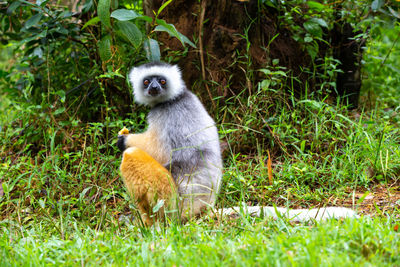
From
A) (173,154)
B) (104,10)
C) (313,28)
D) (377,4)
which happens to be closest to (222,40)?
(313,28)

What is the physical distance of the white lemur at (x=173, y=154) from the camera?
3.68m

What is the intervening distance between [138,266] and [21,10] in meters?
4.52

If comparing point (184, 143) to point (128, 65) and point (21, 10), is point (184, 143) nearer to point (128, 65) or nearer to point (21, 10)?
point (128, 65)

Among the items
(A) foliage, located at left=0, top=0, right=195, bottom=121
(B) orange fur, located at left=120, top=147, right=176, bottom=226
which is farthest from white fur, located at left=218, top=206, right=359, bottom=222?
(A) foliage, located at left=0, top=0, right=195, bottom=121

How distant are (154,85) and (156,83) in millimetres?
37

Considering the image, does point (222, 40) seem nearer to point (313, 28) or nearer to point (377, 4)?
point (313, 28)

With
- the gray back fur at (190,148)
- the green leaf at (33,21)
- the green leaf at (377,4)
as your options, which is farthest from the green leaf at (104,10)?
the green leaf at (377,4)

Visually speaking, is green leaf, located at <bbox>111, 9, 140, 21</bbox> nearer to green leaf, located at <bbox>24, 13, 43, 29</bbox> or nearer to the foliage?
the foliage

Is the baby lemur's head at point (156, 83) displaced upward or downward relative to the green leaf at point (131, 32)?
downward

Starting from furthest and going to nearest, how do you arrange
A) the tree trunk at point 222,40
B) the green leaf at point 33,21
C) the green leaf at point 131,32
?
the tree trunk at point 222,40 → the green leaf at point 33,21 → the green leaf at point 131,32

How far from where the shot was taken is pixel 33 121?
17.6ft

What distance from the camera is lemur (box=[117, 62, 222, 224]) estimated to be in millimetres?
3859

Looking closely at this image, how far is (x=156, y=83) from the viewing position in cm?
438

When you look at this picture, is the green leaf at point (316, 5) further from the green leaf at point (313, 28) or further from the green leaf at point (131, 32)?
the green leaf at point (131, 32)
